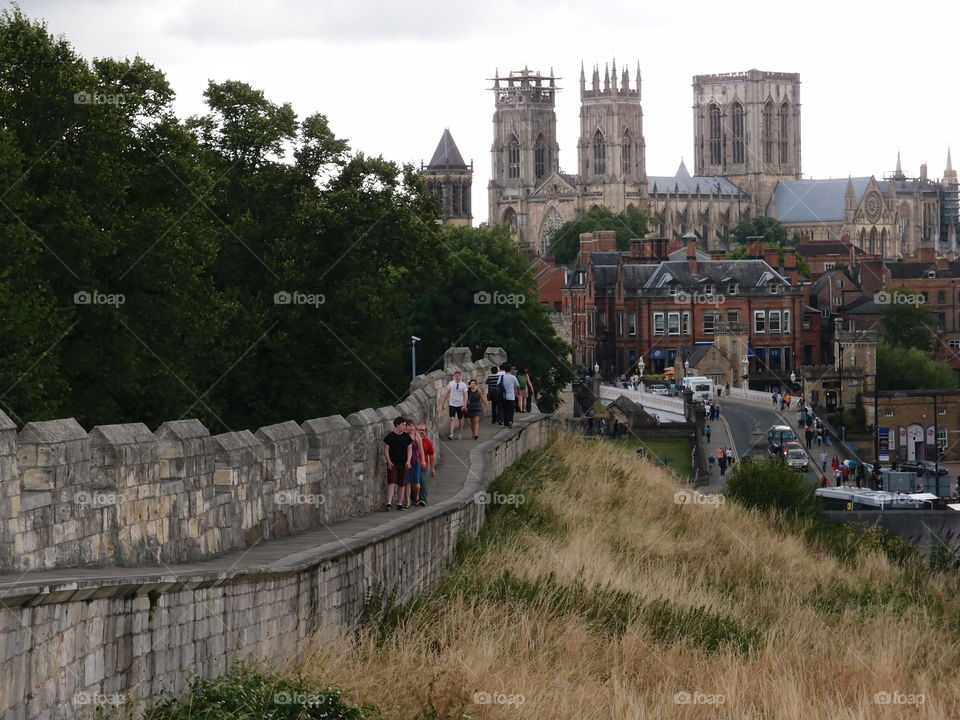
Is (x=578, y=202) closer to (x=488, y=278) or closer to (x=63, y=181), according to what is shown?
(x=488, y=278)

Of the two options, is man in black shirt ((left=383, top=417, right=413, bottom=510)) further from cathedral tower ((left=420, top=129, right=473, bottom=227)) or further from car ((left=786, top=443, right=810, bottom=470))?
cathedral tower ((left=420, top=129, right=473, bottom=227))

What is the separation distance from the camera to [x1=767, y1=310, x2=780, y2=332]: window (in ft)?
316

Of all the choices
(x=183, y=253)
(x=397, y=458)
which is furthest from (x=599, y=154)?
(x=397, y=458)

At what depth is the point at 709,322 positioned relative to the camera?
96062 mm

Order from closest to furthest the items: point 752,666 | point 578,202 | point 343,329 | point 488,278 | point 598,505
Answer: point 752,666 < point 598,505 < point 343,329 < point 488,278 < point 578,202

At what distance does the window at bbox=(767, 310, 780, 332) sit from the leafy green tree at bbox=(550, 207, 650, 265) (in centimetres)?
Result: 5176

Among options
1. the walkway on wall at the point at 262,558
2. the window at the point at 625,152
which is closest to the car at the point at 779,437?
the walkway on wall at the point at 262,558

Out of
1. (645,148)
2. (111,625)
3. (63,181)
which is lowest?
(111,625)

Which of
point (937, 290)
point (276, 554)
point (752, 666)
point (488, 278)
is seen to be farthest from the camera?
point (937, 290)

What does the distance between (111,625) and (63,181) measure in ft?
63.0

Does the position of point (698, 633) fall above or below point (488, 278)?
below

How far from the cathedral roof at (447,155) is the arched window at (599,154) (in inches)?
879

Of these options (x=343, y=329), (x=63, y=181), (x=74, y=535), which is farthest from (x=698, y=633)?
(x=343, y=329)

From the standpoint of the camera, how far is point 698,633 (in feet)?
50.1
